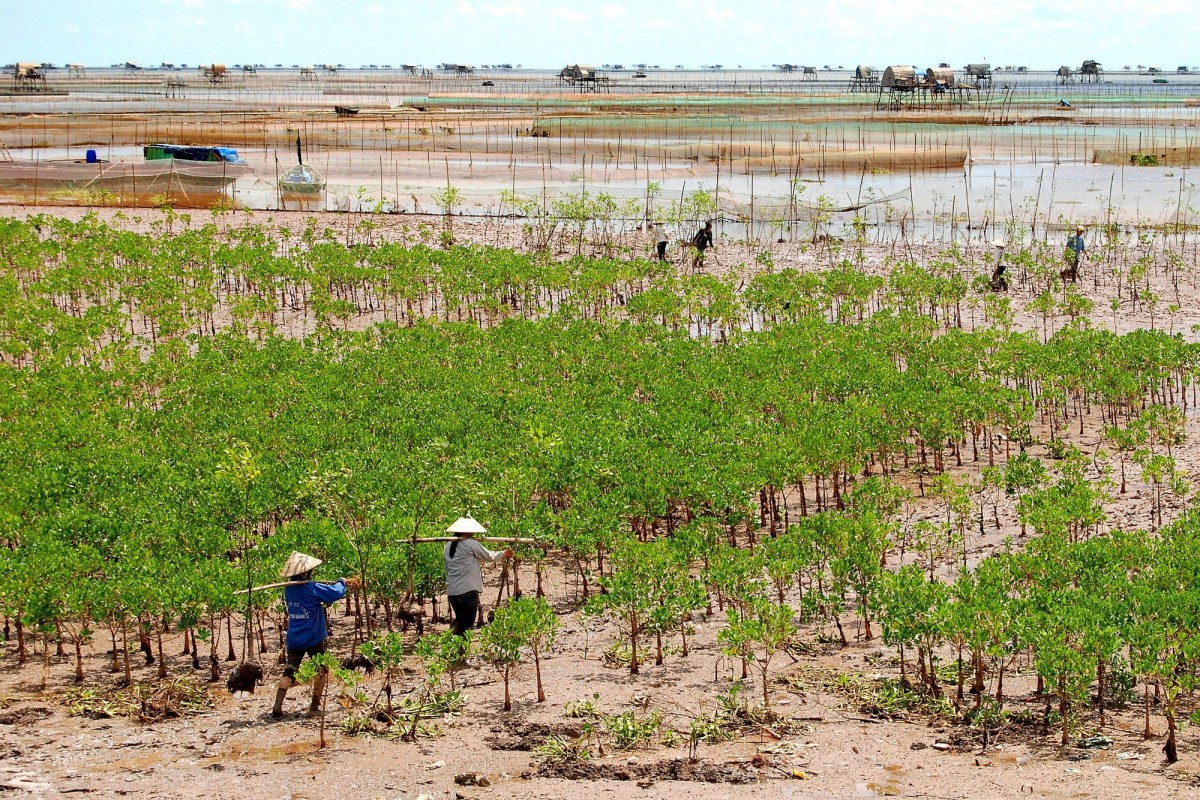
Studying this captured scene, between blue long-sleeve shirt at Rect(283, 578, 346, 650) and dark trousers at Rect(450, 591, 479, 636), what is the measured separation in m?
1.17

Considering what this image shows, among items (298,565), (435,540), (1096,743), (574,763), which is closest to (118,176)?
(435,540)

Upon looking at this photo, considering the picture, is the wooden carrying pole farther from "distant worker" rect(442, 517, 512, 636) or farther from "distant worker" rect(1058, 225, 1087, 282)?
"distant worker" rect(1058, 225, 1087, 282)

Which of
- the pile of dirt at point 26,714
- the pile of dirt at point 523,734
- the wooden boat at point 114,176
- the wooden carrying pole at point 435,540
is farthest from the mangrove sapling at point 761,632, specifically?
the wooden boat at point 114,176

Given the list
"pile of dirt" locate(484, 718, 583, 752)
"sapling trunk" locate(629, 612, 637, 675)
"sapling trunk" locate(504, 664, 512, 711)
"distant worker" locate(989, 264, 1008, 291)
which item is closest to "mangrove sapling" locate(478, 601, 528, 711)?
"sapling trunk" locate(504, 664, 512, 711)

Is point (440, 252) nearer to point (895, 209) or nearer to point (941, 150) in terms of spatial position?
point (895, 209)

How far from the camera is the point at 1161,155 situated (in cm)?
4225

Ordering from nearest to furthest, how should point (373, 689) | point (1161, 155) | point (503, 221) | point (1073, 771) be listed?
point (1073, 771) → point (373, 689) → point (503, 221) → point (1161, 155)

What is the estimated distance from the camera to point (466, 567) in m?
9.45

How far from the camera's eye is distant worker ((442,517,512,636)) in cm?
941

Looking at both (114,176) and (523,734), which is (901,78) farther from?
(523,734)

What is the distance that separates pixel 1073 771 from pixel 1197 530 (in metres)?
3.92

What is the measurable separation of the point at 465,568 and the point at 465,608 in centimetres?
33

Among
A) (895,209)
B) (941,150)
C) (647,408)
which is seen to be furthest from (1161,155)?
(647,408)

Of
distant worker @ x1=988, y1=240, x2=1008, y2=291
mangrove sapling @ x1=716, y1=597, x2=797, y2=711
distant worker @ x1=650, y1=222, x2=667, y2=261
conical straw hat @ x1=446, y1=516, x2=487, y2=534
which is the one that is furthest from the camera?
distant worker @ x1=650, y1=222, x2=667, y2=261
